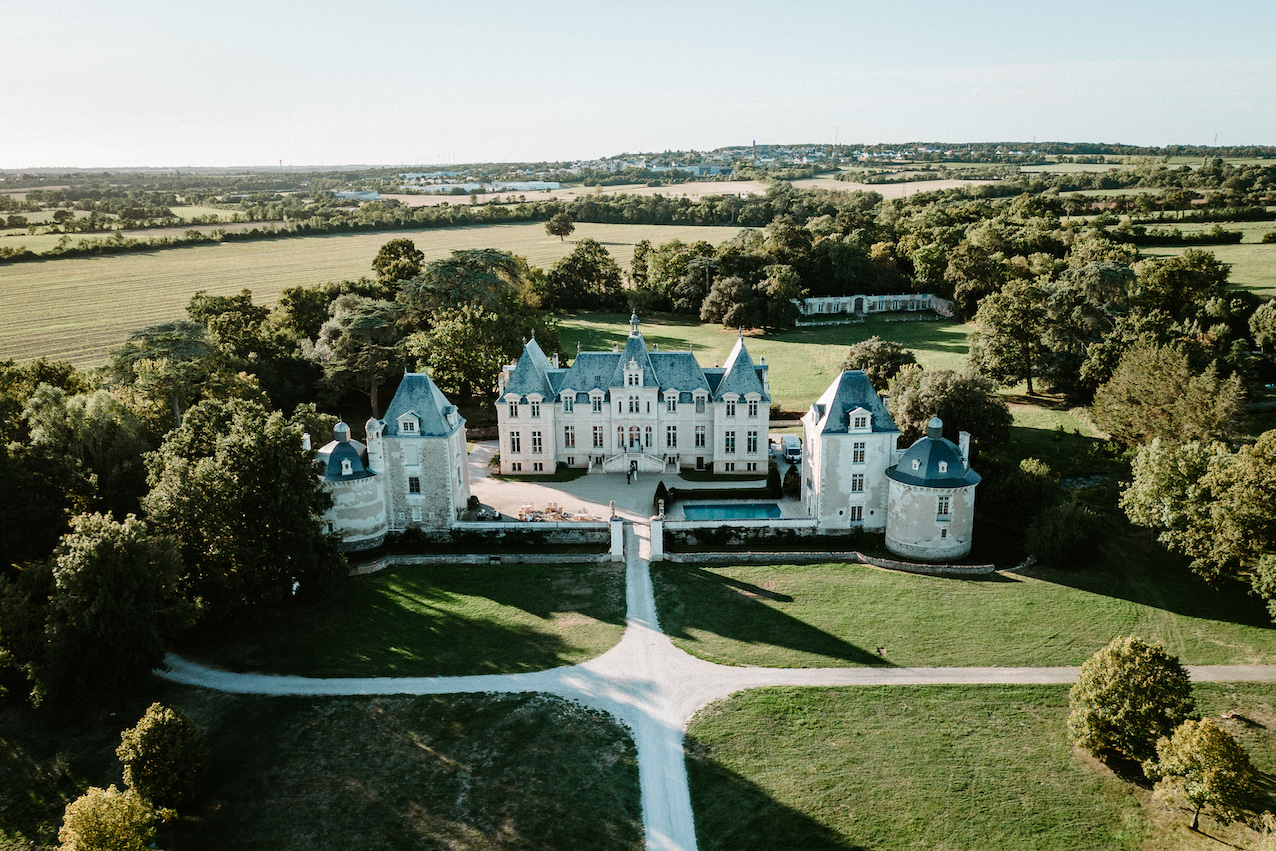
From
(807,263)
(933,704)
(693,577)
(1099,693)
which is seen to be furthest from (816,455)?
(807,263)

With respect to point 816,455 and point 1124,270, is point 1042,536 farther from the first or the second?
point 1124,270

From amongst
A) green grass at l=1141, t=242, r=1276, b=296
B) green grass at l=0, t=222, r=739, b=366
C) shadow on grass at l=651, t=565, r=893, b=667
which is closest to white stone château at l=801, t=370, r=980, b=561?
shadow on grass at l=651, t=565, r=893, b=667

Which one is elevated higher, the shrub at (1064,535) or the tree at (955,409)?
the tree at (955,409)

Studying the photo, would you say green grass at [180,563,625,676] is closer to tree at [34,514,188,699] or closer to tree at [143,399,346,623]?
tree at [143,399,346,623]

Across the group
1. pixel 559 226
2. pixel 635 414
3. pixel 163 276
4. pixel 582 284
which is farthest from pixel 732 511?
pixel 559 226

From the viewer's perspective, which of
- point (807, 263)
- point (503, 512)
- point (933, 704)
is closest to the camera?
point (933, 704)

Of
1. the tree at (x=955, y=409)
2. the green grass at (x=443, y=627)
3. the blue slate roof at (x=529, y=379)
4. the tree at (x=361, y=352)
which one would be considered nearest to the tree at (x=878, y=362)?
the tree at (x=955, y=409)

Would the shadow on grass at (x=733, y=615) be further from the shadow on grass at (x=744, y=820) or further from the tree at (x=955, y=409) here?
→ the tree at (x=955, y=409)
